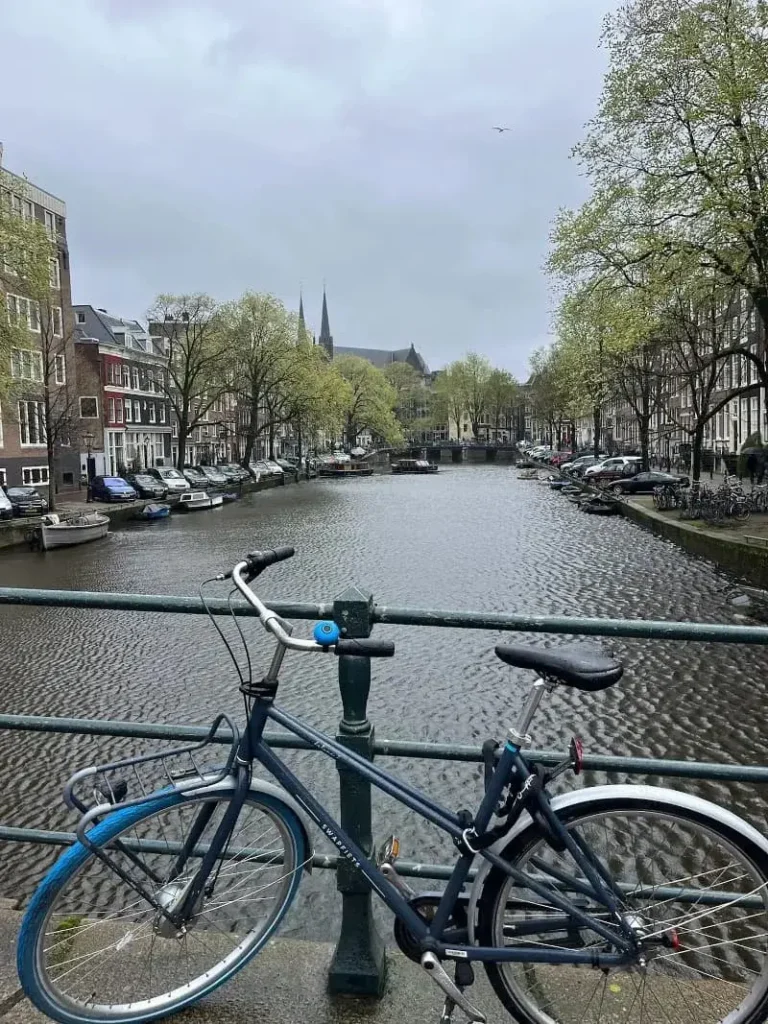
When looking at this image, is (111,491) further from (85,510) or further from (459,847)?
(459,847)

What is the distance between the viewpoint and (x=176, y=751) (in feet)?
7.86

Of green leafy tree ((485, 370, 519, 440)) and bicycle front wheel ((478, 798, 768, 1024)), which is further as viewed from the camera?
green leafy tree ((485, 370, 519, 440))

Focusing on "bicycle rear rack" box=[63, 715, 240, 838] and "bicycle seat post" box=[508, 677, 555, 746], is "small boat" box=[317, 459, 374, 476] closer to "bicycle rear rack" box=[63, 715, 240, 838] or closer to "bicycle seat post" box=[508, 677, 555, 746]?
"bicycle rear rack" box=[63, 715, 240, 838]

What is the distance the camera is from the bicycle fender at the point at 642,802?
2.13m

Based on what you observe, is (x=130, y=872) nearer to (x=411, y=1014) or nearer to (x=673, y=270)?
(x=411, y=1014)

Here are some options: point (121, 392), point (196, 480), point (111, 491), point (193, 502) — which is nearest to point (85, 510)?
point (111, 491)

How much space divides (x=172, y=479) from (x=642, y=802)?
5015 cm

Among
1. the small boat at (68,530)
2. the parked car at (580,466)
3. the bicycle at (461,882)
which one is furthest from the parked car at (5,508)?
the parked car at (580,466)

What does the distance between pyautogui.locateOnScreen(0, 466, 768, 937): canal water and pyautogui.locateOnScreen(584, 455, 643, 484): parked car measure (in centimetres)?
1999

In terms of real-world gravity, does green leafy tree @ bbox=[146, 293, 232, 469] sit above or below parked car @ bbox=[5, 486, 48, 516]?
above

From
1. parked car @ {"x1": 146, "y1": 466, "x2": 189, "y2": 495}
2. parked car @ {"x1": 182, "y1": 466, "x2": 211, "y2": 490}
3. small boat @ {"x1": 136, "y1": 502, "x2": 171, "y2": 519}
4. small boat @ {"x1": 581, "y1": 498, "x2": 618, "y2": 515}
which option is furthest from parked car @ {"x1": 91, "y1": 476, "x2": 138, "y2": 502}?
small boat @ {"x1": 581, "y1": 498, "x2": 618, "y2": 515}

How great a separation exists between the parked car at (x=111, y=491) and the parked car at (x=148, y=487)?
2.27m

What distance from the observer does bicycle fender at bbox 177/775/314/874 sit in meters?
2.34

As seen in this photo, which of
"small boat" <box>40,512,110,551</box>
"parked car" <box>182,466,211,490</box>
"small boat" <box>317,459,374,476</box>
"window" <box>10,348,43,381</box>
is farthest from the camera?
"small boat" <box>317,459,374,476</box>
